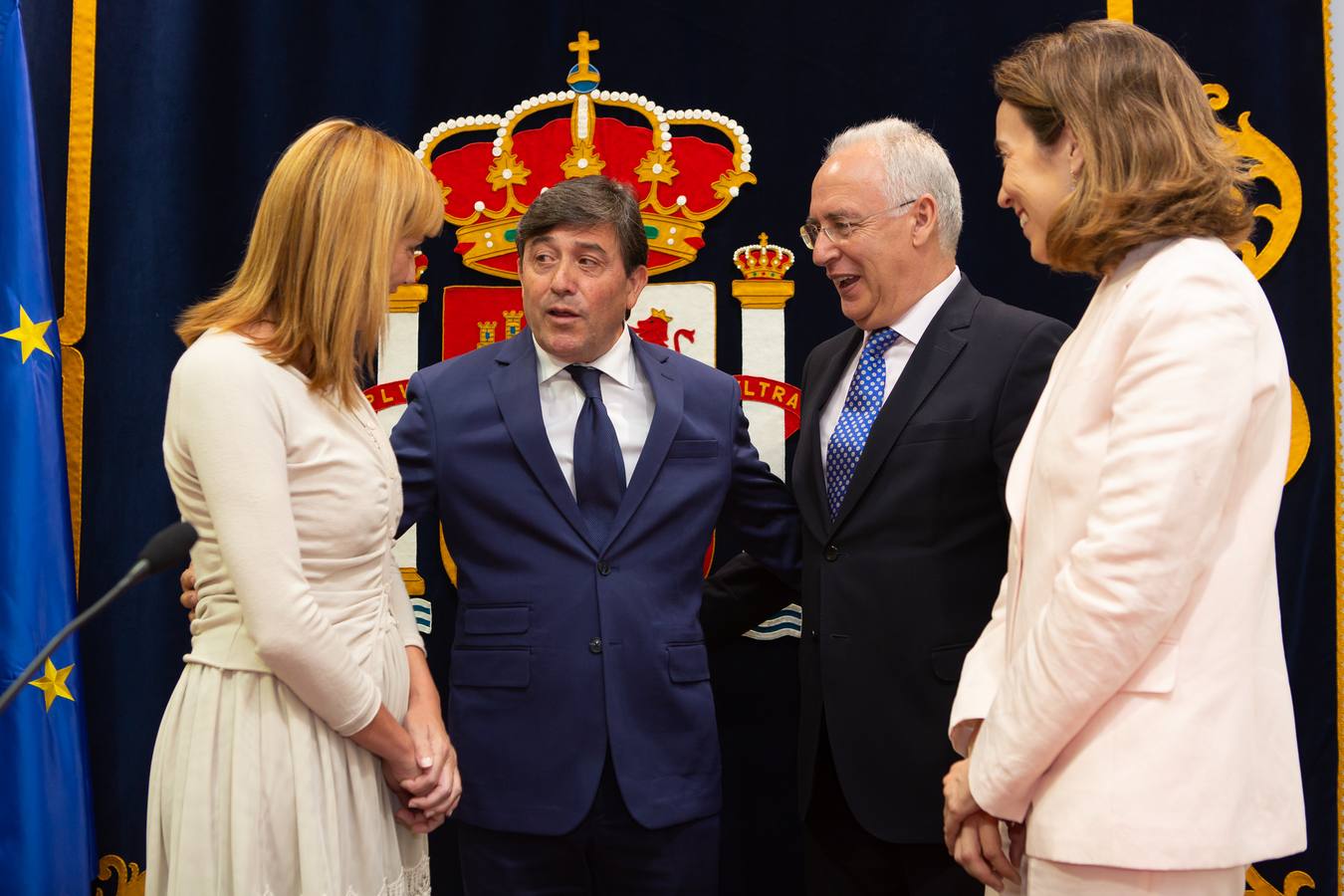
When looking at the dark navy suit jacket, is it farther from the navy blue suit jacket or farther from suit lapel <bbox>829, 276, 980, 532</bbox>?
the navy blue suit jacket

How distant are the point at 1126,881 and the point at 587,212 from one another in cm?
152

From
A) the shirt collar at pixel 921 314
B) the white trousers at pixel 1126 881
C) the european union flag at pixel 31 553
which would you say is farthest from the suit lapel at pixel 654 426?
the european union flag at pixel 31 553

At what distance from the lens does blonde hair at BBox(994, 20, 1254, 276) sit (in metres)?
1.43

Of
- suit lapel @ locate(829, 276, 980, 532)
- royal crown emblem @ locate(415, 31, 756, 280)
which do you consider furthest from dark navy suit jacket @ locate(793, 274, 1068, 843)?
royal crown emblem @ locate(415, 31, 756, 280)

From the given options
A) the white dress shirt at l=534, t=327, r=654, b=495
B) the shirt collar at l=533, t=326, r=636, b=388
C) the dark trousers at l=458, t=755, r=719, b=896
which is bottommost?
the dark trousers at l=458, t=755, r=719, b=896

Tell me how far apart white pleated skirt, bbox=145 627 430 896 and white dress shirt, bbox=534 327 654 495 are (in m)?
0.78

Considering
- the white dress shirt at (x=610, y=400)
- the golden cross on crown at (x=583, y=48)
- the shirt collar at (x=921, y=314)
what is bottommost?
the white dress shirt at (x=610, y=400)

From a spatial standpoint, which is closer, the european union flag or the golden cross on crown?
the european union flag

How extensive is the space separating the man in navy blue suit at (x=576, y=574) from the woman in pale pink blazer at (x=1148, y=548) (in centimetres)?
78

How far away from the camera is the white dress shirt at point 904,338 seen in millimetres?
2229

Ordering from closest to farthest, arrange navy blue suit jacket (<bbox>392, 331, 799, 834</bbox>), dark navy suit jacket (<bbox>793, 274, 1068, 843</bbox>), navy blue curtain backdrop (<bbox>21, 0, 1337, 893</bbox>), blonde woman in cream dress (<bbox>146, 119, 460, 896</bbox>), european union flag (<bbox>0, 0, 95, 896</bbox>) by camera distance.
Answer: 1. blonde woman in cream dress (<bbox>146, 119, 460, 896</bbox>)
2. dark navy suit jacket (<bbox>793, 274, 1068, 843</bbox>)
3. navy blue suit jacket (<bbox>392, 331, 799, 834</bbox>)
4. european union flag (<bbox>0, 0, 95, 896</bbox>)
5. navy blue curtain backdrop (<bbox>21, 0, 1337, 893</bbox>)

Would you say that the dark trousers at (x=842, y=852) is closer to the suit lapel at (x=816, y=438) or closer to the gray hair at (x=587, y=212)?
the suit lapel at (x=816, y=438)

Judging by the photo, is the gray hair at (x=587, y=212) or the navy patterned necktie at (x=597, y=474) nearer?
the navy patterned necktie at (x=597, y=474)

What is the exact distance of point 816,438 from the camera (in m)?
2.27
